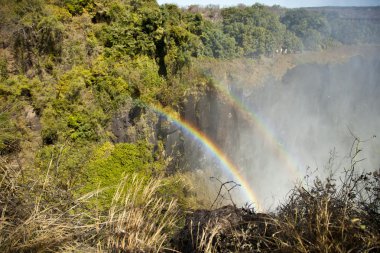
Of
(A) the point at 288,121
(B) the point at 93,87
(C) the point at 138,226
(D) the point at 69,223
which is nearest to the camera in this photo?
(C) the point at 138,226

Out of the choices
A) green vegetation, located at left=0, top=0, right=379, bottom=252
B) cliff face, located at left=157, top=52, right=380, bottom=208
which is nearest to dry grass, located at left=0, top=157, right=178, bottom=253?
green vegetation, located at left=0, top=0, right=379, bottom=252

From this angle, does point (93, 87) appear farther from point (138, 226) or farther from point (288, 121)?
point (288, 121)

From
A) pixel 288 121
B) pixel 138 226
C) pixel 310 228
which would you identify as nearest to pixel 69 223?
pixel 138 226

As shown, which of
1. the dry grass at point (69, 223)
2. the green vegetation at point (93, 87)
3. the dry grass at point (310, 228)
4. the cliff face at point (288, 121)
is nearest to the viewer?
the dry grass at point (310, 228)

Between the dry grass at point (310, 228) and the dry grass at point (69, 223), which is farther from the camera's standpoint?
the dry grass at point (69, 223)

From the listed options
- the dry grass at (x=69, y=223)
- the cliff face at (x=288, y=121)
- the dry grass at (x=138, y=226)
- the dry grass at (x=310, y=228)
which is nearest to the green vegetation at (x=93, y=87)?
the cliff face at (x=288, y=121)

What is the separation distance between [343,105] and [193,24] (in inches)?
992

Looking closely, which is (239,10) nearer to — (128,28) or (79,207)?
(128,28)

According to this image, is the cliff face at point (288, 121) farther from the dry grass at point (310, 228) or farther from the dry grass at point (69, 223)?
the dry grass at point (310, 228)

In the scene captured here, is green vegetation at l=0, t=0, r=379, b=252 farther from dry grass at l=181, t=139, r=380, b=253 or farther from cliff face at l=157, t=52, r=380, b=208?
dry grass at l=181, t=139, r=380, b=253

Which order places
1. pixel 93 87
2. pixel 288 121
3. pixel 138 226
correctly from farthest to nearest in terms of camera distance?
pixel 288 121, pixel 93 87, pixel 138 226

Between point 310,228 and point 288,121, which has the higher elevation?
point 310,228

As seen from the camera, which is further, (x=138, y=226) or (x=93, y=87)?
(x=93, y=87)

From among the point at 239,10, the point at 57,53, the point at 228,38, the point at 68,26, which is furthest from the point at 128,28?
the point at 239,10
